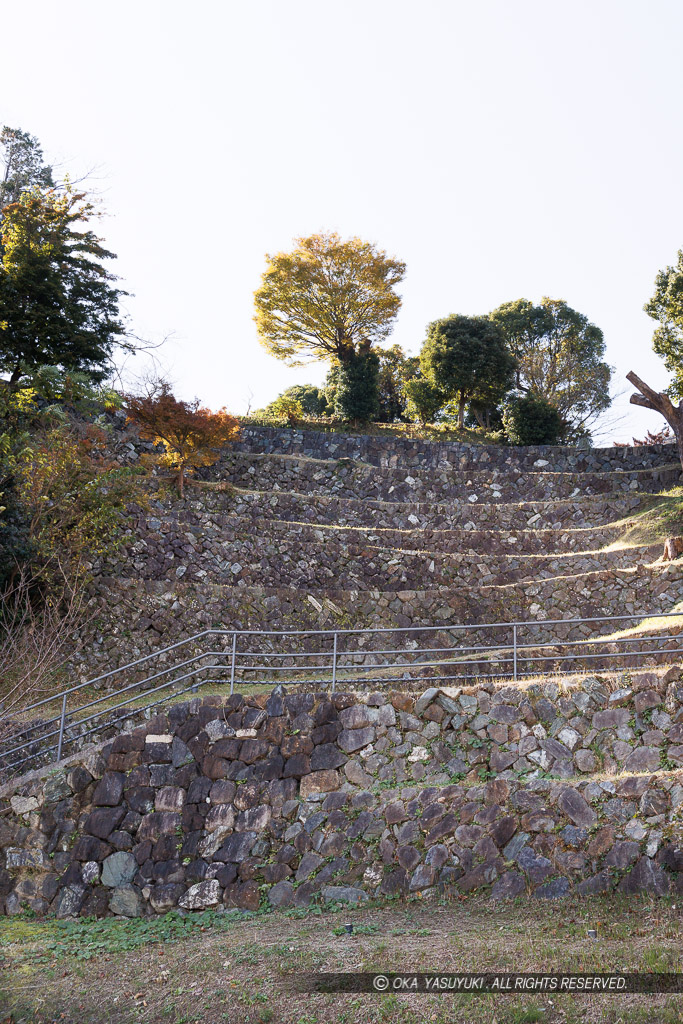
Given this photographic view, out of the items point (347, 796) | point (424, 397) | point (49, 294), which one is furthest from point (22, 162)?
point (347, 796)

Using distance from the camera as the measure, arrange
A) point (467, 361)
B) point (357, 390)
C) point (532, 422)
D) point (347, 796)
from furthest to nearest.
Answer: point (467, 361) → point (357, 390) → point (532, 422) → point (347, 796)

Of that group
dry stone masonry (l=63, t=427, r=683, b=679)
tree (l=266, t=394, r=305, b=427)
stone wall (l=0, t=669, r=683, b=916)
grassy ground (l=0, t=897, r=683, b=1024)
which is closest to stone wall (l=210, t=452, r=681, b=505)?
dry stone masonry (l=63, t=427, r=683, b=679)

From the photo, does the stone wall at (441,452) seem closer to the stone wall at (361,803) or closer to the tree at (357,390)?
the tree at (357,390)

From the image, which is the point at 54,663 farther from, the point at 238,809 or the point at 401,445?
the point at 401,445

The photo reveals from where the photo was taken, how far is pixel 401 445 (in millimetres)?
26031

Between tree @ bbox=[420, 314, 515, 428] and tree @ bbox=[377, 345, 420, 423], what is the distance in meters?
3.59

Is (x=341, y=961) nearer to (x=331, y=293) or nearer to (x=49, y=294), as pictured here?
(x=49, y=294)

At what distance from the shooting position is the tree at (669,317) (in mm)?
23875

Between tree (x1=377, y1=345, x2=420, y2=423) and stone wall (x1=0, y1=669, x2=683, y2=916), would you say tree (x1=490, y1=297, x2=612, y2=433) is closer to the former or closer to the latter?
tree (x1=377, y1=345, x2=420, y2=423)

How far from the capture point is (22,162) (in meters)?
27.7

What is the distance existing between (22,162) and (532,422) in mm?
19744

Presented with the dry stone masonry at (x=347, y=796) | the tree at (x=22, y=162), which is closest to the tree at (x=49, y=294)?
the tree at (x=22, y=162)

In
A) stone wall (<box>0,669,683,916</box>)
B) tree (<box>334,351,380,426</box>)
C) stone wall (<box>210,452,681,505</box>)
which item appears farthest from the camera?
tree (<box>334,351,380,426</box>)

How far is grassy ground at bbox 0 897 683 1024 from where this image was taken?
6273 mm
